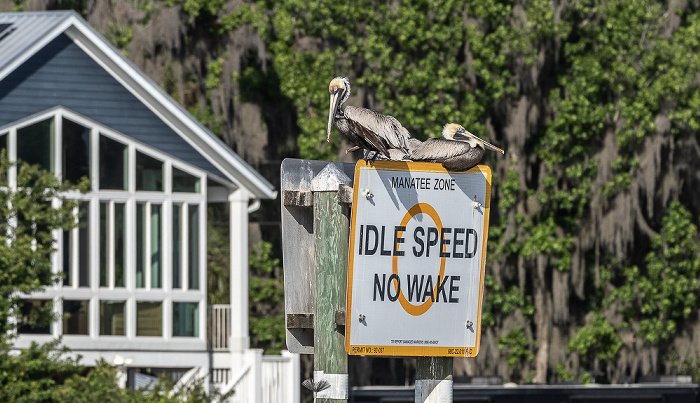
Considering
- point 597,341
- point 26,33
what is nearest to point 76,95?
point 26,33

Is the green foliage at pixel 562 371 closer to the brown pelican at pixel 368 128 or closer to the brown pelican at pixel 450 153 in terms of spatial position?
the brown pelican at pixel 368 128

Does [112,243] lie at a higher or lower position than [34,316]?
higher

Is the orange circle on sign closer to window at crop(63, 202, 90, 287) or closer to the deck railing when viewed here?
the deck railing

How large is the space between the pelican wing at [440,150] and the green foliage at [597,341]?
22324mm

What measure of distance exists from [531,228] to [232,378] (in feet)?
30.0

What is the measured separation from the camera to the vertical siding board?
20.3m

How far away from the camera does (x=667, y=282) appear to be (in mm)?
28547

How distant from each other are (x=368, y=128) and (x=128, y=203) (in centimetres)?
1511

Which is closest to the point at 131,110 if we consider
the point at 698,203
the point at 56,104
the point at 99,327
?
the point at 56,104

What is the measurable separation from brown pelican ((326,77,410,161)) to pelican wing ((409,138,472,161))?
4.0 inches

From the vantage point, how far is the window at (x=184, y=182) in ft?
72.1

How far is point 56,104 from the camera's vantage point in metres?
20.6

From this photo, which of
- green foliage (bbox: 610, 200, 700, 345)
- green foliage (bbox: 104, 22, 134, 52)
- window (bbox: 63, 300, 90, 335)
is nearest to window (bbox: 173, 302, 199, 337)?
window (bbox: 63, 300, 90, 335)

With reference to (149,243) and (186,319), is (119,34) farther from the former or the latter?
(186,319)
